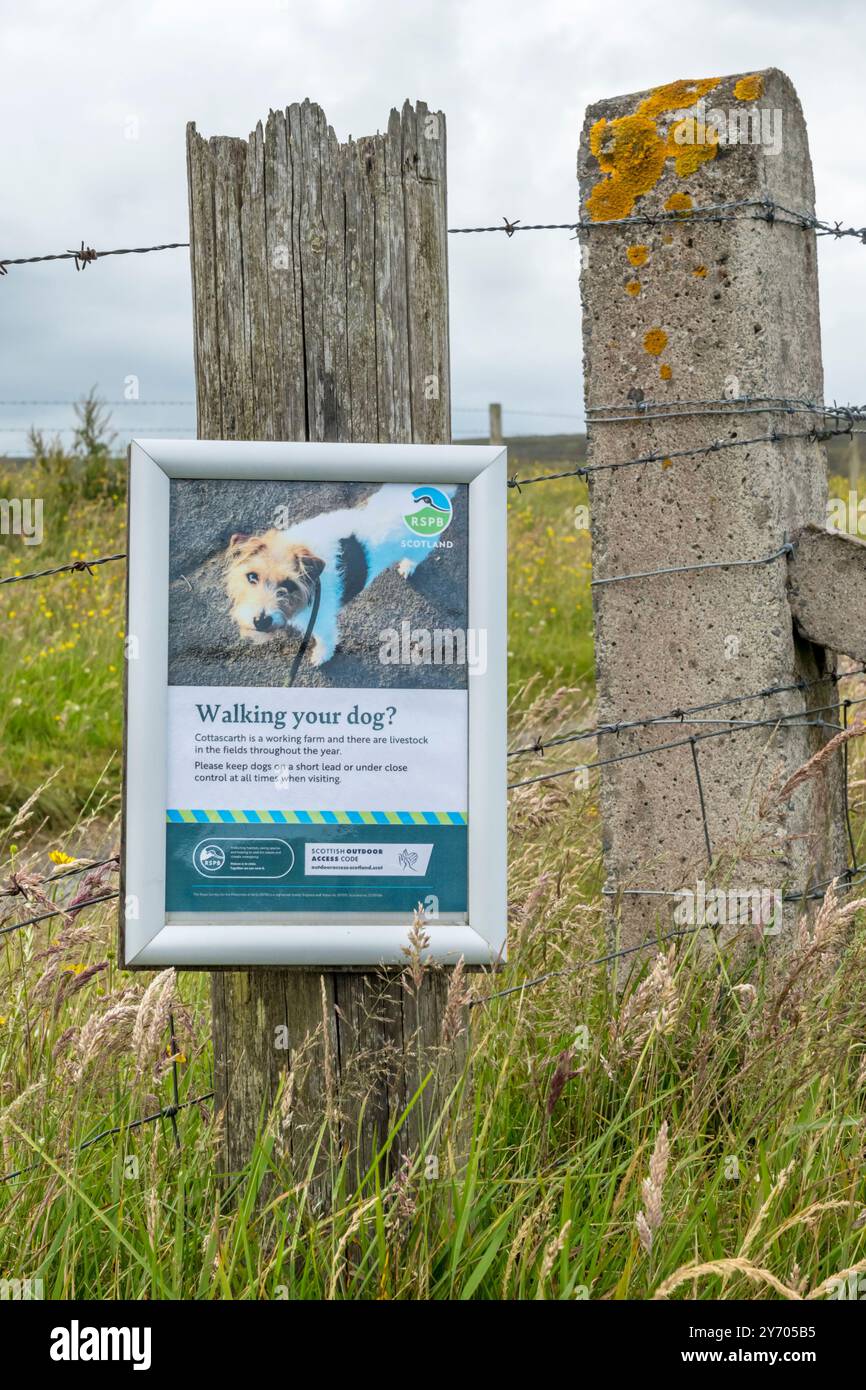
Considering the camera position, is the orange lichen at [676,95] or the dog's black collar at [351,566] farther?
the orange lichen at [676,95]

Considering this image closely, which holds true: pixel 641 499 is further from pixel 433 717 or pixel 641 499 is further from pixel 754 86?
pixel 433 717

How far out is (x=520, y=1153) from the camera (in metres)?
2.19

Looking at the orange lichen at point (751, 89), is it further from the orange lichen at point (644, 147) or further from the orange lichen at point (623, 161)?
the orange lichen at point (623, 161)

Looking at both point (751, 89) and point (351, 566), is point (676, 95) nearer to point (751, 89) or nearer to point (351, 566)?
point (751, 89)

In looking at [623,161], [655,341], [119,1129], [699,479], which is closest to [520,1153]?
[119,1129]

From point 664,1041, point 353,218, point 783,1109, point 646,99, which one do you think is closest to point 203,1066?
point 664,1041

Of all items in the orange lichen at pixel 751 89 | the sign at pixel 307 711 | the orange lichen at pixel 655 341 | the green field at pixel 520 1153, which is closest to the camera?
the green field at pixel 520 1153

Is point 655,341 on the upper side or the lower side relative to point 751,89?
lower

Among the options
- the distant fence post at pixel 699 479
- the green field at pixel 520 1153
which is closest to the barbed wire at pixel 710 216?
the distant fence post at pixel 699 479

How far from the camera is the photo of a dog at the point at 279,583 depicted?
6.30 feet

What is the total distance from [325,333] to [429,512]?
0.34m

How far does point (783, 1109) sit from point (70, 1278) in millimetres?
1291

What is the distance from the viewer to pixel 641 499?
3062 mm

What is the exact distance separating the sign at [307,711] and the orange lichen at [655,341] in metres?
1.24
